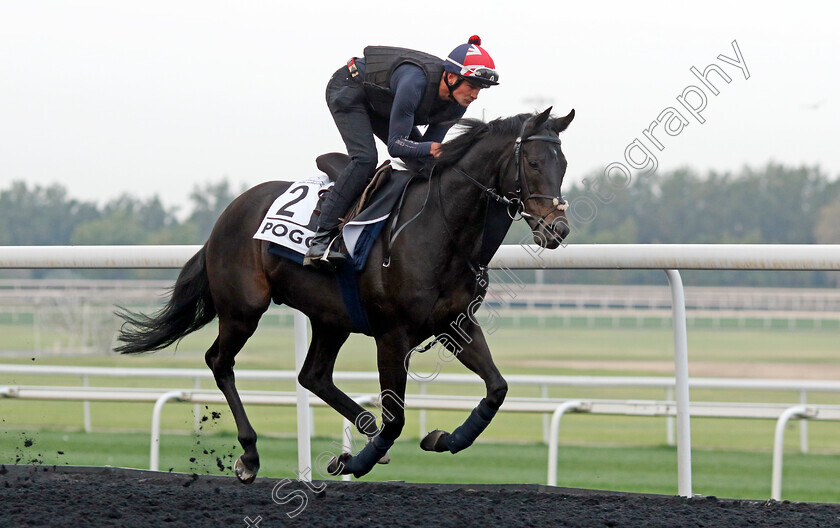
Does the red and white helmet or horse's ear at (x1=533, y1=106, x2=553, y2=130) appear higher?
the red and white helmet

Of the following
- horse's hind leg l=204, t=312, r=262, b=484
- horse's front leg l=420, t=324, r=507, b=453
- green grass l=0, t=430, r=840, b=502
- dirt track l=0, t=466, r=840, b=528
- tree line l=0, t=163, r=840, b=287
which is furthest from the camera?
tree line l=0, t=163, r=840, b=287

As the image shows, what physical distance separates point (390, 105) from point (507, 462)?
5.42m

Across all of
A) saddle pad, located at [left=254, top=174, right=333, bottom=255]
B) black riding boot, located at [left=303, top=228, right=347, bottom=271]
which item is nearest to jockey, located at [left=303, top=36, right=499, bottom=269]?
black riding boot, located at [left=303, top=228, right=347, bottom=271]

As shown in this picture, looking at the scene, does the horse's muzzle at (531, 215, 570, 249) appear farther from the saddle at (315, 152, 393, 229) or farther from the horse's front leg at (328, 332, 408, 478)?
the saddle at (315, 152, 393, 229)

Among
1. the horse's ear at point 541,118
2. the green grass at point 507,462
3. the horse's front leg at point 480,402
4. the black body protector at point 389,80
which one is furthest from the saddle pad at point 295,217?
the green grass at point 507,462

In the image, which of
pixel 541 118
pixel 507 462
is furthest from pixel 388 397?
pixel 507 462

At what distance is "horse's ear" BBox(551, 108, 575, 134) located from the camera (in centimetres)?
358

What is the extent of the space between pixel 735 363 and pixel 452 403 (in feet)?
63.6

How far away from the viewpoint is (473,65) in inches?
148

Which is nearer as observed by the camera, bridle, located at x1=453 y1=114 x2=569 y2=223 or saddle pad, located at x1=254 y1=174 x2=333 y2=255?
bridle, located at x1=453 y1=114 x2=569 y2=223

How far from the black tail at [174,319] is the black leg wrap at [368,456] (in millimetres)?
1167

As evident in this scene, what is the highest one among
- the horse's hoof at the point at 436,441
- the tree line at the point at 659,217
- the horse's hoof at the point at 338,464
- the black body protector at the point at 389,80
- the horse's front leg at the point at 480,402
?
the tree line at the point at 659,217

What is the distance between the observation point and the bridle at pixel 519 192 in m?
3.39

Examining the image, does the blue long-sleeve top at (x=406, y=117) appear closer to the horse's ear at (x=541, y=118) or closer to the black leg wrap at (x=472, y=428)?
the horse's ear at (x=541, y=118)
